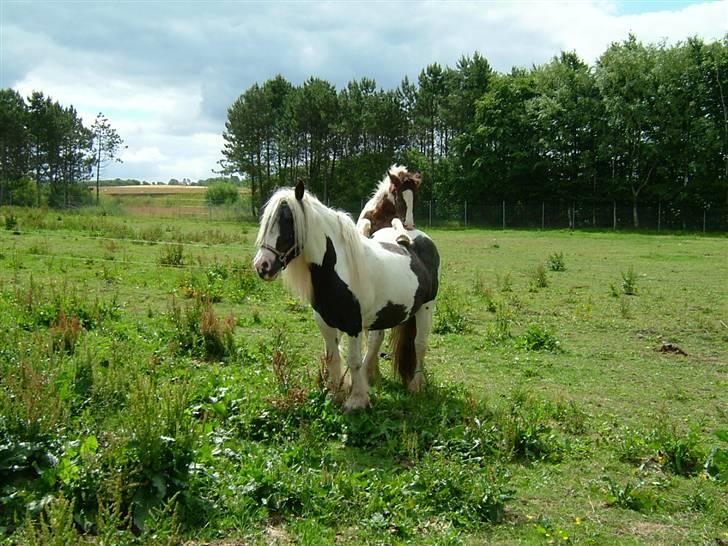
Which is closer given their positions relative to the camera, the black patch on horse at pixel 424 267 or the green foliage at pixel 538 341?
the black patch on horse at pixel 424 267

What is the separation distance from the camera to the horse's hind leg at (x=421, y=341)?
6.49 m

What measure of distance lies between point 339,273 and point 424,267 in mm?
1441

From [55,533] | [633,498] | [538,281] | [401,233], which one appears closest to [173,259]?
[538,281]

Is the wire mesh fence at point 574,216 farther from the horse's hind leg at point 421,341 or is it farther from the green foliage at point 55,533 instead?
the green foliage at point 55,533

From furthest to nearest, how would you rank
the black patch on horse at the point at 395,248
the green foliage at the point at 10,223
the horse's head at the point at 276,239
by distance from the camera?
the green foliage at the point at 10,223 → the black patch on horse at the point at 395,248 → the horse's head at the point at 276,239

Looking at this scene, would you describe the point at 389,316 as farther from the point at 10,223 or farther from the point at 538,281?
the point at 10,223

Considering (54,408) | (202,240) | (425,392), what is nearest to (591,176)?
(202,240)

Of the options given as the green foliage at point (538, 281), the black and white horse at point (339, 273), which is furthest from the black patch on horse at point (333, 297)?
the green foliage at point (538, 281)

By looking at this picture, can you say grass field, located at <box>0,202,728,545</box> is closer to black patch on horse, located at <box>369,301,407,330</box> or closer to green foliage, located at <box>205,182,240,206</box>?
black patch on horse, located at <box>369,301,407,330</box>

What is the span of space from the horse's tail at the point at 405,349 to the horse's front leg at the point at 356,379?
1.04m

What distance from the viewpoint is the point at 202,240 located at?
22250mm

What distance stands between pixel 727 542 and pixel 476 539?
1541 mm

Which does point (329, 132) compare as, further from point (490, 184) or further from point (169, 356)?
point (169, 356)

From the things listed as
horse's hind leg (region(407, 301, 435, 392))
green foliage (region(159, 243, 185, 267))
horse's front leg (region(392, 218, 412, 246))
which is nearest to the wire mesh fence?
green foliage (region(159, 243, 185, 267))
